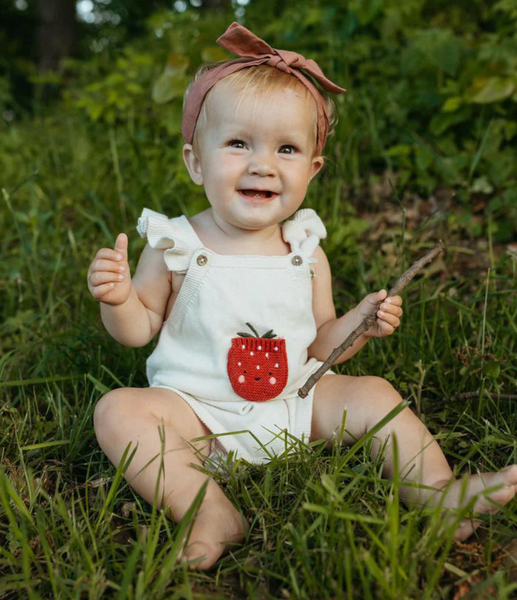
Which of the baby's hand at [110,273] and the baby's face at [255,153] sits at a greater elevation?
the baby's face at [255,153]

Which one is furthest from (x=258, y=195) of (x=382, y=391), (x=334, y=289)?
(x=334, y=289)

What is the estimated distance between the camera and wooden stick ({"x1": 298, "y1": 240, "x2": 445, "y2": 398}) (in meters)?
1.81

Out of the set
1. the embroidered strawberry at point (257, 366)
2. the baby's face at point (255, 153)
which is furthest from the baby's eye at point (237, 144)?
the embroidered strawberry at point (257, 366)

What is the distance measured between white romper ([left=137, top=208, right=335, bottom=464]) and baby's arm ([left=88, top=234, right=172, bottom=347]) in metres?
0.06

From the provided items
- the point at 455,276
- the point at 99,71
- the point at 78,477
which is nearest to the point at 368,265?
the point at 455,276

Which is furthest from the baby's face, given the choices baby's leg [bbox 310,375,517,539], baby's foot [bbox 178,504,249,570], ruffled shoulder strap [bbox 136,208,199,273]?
baby's foot [bbox 178,504,249,570]

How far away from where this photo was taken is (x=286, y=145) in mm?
1884

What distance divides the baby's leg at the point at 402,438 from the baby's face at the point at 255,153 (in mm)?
543

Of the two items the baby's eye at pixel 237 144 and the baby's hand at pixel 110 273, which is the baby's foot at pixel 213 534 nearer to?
the baby's hand at pixel 110 273

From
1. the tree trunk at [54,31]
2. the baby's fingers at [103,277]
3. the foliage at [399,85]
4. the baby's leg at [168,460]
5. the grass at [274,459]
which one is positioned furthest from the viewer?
the tree trunk at [54,31]

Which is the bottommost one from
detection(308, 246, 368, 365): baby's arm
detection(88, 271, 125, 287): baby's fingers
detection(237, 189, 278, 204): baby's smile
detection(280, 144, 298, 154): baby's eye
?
detection(308, 246, 368, 365): baby's arm

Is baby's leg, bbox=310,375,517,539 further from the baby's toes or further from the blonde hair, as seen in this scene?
the blonde hair

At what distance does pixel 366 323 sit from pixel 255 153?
569mm

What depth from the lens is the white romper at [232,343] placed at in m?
1.91
